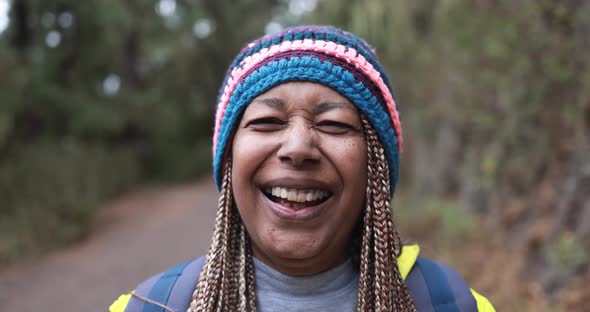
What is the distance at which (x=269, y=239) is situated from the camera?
1.71 m

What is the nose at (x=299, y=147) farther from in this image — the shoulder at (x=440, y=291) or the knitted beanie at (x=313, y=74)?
the shoulder at (x=440, y=291)

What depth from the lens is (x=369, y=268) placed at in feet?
5.92

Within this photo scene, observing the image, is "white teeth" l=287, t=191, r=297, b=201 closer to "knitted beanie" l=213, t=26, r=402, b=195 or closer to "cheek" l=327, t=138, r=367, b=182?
"cheek" l=327, t=138, r=367, b=182

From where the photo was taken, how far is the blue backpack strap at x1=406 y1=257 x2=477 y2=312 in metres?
1.77

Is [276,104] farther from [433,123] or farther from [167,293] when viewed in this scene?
[433,123]

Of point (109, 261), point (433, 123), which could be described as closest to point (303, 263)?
point (433, 123)

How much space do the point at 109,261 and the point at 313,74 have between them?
7.01 meters

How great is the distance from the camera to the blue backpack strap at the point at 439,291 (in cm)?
177

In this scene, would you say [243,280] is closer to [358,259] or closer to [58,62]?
Result: [358,259]

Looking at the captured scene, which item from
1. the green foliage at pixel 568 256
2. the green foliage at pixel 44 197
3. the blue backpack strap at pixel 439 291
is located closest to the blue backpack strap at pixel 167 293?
the blue backpack strap at pixel 439 291

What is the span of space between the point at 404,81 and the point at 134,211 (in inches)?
291

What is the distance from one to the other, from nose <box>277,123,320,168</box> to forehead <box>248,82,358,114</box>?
0.25ft

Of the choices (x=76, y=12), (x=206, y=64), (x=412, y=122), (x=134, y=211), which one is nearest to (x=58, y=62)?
(x=76, y=12)

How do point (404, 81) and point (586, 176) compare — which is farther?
point (404, 81)
